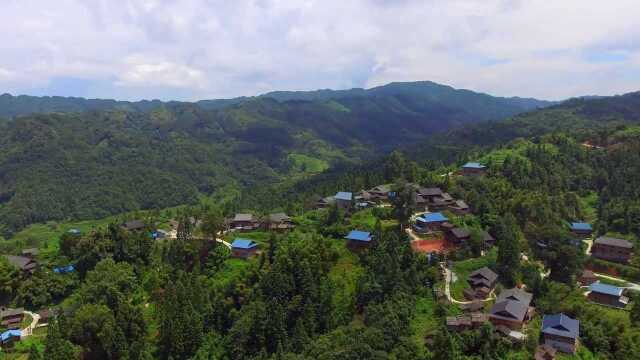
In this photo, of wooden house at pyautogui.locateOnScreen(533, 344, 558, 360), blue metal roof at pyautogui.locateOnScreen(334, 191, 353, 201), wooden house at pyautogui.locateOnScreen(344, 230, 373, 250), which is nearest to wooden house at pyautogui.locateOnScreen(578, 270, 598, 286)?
wooden house at pyautogui.locateOnScreen(533, 344, 558, 360)

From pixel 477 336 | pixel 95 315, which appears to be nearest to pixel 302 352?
pixel 477 336

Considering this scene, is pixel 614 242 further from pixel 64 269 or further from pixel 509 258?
pixel 64 269

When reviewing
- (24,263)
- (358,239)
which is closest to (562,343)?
(358,239)

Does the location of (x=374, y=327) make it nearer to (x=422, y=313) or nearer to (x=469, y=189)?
(x=422, y=313)

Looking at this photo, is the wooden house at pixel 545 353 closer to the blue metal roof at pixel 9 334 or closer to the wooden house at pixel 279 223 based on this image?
the wooden house at pixel 279 223

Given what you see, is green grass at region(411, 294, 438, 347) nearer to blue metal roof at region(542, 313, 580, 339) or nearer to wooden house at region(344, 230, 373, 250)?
blue metal roof at region(542, 313, 580, 339)

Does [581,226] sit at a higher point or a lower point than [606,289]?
higher
